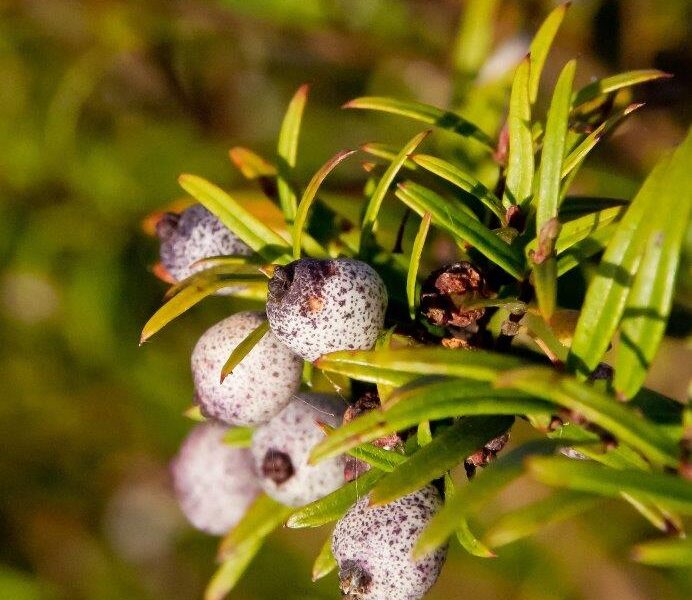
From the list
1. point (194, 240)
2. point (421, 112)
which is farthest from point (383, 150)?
point (194, 240)

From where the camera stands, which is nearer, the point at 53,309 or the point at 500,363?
the point at 500,363

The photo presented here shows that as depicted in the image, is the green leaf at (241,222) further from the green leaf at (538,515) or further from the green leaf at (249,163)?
the green leaf at (538,515)

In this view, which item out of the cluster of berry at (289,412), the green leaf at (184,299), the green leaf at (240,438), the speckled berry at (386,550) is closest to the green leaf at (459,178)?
the cluster of berry at (289,412)

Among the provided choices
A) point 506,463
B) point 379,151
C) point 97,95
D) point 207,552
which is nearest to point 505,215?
point 379,151

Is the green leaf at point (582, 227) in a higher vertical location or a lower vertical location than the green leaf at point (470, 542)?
higher

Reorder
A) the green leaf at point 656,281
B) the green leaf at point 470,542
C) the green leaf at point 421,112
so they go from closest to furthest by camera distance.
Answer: the green leaf at point 656,281
the green leaf at point 470,542
the green leaf at point 421,112

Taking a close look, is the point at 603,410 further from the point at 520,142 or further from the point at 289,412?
the point at 289,412

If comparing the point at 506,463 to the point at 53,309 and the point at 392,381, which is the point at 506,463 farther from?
the point at 53,309
